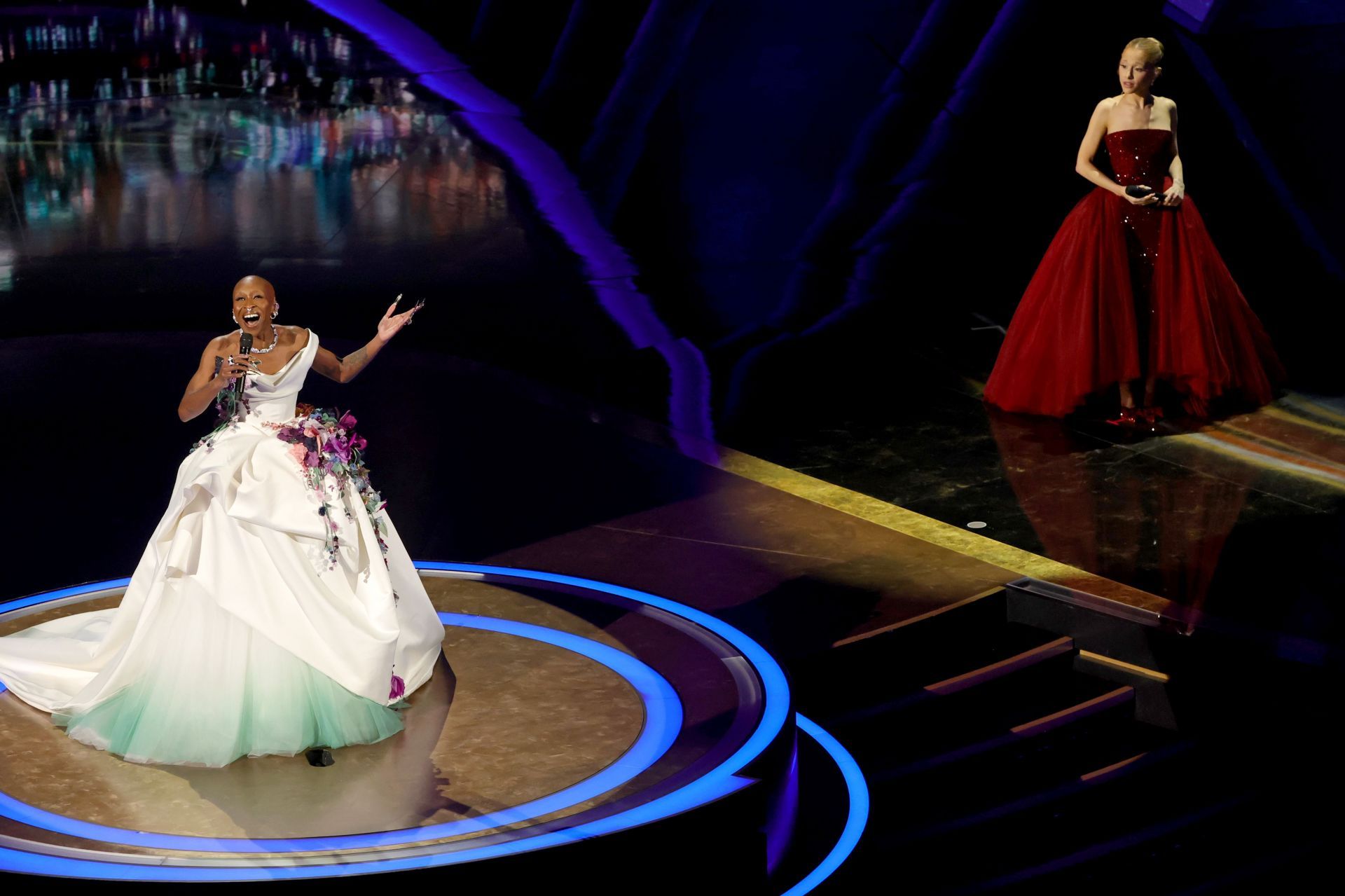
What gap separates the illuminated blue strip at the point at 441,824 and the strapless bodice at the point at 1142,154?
3.85m

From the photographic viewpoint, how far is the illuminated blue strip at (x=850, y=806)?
13.4 feet

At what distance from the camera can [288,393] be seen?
4312 millimetres

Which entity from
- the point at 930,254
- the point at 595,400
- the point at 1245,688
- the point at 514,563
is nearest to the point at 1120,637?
the point at 1245,688

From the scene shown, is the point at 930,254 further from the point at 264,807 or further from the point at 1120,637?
the point at 264,807

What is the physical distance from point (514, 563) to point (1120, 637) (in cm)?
200

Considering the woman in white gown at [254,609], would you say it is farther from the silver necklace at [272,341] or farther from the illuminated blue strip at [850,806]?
the illuminated blue strip at [850,806]

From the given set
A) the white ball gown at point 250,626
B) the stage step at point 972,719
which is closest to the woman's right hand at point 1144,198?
the stage step at point 972,719

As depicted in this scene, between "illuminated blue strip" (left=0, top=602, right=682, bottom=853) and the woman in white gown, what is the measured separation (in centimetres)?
38

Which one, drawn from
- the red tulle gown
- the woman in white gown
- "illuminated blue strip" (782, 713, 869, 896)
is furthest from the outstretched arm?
the red tulle gown

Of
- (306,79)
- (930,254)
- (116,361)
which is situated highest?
(306,79)

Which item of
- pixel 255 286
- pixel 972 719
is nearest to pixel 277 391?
pixel 255 286

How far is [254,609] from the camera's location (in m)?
4.02

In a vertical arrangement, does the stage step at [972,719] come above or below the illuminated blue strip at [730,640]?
below

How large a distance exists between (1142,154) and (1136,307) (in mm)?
660
